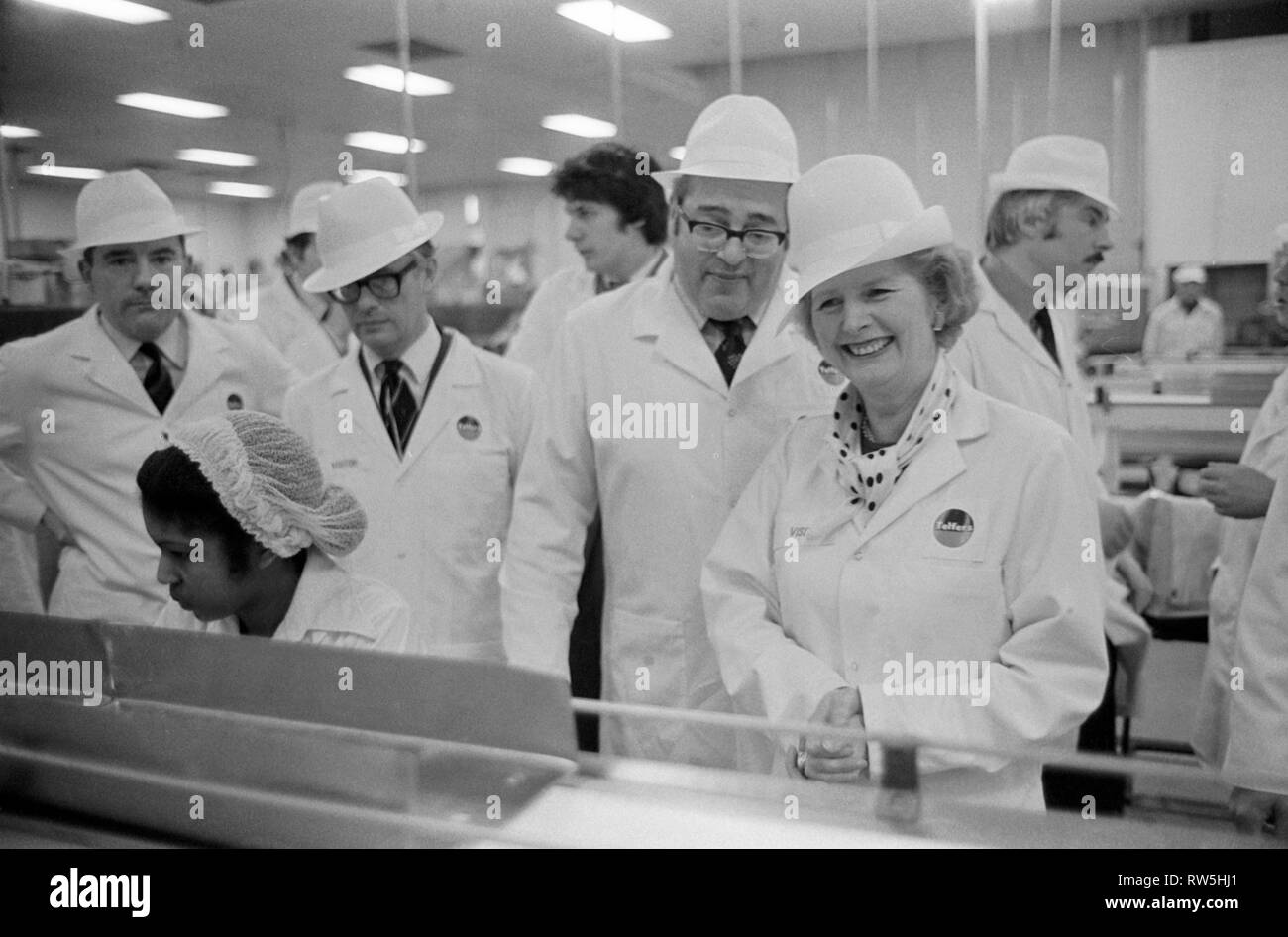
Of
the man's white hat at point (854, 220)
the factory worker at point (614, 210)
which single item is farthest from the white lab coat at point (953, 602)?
the factory worker at point (614, 210)

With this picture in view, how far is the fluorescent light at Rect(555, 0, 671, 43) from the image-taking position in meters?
3.10

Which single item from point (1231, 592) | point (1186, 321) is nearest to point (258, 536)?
point (1231, 592)

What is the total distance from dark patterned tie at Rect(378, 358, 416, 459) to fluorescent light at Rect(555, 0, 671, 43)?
1.41m

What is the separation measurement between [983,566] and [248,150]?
5312mm

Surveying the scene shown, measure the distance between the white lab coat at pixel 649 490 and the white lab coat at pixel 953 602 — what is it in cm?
33

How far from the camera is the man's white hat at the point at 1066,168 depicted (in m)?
2.24

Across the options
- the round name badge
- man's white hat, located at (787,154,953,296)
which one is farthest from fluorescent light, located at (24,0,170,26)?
the round name badge

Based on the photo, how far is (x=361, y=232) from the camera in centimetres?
202

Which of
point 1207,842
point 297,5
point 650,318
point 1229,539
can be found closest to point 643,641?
point 650,318

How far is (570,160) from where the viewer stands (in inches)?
113

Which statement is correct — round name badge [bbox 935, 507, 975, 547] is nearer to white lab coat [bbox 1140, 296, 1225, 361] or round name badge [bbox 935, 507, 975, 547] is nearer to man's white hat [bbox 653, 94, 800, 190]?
man's white hat [bbox 653, 94, 800, 190]

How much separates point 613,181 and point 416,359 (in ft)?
3.22

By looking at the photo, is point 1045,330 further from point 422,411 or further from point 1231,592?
point 422,411

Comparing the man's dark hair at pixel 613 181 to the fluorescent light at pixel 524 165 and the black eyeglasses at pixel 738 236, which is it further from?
the fluorescent light at pixel 524 165
